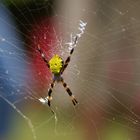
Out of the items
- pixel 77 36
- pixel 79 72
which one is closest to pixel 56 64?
pixel 77 36

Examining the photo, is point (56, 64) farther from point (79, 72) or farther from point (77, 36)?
point (79, 72)

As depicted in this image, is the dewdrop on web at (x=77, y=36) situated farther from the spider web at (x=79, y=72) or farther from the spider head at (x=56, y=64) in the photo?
the spider head at (x=56, y=64)

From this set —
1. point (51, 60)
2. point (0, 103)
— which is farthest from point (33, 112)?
point (51, 60)

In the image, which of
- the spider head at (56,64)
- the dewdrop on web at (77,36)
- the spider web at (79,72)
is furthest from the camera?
the spider web at (79,72)

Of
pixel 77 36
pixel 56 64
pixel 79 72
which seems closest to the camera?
pixel 56 64

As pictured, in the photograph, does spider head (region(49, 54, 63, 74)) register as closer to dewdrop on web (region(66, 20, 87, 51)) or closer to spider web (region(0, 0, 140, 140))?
dewdrop on web (region(66, 20, 87, 51))

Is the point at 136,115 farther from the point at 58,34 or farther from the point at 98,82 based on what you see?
the point at 58,34

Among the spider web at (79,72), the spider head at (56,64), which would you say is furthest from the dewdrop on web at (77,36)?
the spider head at (56,64)

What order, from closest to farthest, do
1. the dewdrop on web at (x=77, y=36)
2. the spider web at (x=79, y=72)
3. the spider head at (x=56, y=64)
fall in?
the spider head at (x=56, y=64), the dewdrop on web at (x=77, y=36), the spider web at (x=79, y=72)

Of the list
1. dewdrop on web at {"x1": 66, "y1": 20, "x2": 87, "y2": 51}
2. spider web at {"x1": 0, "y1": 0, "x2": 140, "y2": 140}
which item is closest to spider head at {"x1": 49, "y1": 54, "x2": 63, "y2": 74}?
dewdrop on web at {"x1": 66, "y1": 20, "x2": 87, "y2": 51}
